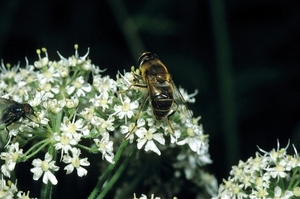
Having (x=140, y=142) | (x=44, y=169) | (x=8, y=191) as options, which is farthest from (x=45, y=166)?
(x=140, y=142)

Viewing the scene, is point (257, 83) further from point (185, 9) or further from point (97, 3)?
point (97, 3)

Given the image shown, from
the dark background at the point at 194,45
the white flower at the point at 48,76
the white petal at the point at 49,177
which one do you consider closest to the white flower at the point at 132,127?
the white petal at the point at 49,177

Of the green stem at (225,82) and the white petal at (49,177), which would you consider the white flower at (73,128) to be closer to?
the white petal at (49,177)

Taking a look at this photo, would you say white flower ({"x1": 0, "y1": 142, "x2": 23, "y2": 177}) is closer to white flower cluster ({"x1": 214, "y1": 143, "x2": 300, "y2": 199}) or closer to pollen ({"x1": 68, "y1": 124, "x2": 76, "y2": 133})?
pollen ({"x1": 68, "y1": 124, "x2": 76, "y2": 133})

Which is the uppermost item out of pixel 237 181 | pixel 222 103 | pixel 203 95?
pixel 203 95

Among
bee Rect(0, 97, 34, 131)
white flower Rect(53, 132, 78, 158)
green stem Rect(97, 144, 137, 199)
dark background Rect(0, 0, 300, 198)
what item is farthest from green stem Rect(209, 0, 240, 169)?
bee Rect(0, 97, 34, 131)

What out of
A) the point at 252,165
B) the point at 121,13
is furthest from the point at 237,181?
the point at 121,13
